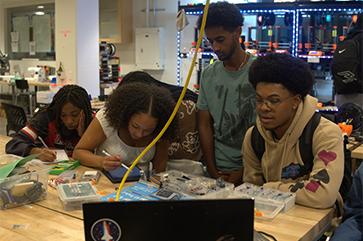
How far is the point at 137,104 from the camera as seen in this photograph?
1701 millimetres

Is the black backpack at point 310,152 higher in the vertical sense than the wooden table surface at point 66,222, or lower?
higher

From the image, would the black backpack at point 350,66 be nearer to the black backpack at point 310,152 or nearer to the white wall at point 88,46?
the black backpack at point 310,152

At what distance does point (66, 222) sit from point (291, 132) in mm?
994

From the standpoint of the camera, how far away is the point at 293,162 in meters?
1.52

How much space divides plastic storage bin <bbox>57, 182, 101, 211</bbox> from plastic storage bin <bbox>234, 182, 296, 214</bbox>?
0.59m

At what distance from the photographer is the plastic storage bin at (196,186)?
1371mm

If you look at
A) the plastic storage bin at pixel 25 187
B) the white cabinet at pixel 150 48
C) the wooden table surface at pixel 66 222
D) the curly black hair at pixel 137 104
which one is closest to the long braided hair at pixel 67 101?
the curly black hair at pixel 137 104

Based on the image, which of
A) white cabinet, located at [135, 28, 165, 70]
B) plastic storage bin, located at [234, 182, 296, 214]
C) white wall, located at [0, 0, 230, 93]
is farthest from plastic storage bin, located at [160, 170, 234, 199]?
white cabinet, located at [135, 28, 165, 70]

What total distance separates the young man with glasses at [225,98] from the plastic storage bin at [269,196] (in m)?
0.53

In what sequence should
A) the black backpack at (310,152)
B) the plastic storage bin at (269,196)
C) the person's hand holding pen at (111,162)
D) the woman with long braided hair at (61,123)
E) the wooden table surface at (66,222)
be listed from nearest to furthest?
the wooden table surface at (66,222) < the plastic storage bin at (269,196) < the black backpack at (310,152) < the person's hand holding pen at (111,162) < the woman with long braided hair at (61,123)

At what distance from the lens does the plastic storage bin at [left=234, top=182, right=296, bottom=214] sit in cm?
131

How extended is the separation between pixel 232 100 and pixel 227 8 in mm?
508

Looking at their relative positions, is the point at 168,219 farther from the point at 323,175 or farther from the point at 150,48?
the point at 150,48

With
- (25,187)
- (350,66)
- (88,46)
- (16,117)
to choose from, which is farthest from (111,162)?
(88,46)
